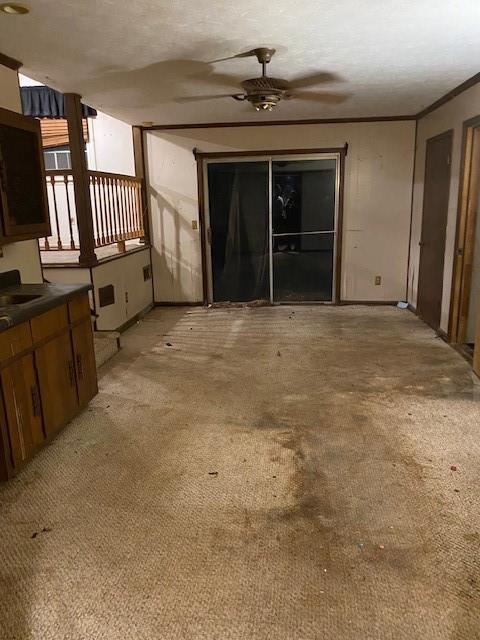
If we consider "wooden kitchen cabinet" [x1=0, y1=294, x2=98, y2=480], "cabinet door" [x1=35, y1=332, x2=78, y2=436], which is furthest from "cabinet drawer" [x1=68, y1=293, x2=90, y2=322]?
"cabinet door" [x1=35, y1=332, x2=78, y2=436]

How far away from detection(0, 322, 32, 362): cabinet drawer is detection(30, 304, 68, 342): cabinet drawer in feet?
0.20

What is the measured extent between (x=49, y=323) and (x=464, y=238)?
11.8ft

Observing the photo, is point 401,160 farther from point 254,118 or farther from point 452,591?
point 452,591

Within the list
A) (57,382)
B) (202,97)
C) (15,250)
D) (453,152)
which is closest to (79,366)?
(57,382)

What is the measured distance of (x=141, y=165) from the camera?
638cm

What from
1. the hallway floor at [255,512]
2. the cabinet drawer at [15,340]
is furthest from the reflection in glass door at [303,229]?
the cabinet drawer at [15,340]

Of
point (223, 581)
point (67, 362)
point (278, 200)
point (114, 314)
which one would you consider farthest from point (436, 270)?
point (223, 581)

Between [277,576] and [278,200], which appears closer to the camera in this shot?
[277,576]

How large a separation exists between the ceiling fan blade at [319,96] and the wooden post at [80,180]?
1.99 m

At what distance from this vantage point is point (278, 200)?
6398mm

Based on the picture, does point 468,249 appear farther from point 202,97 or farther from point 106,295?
point 106,295

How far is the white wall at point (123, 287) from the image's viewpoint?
4934 millimetres

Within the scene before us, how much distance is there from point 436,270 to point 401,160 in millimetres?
1757

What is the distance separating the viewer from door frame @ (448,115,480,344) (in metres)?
4.27
